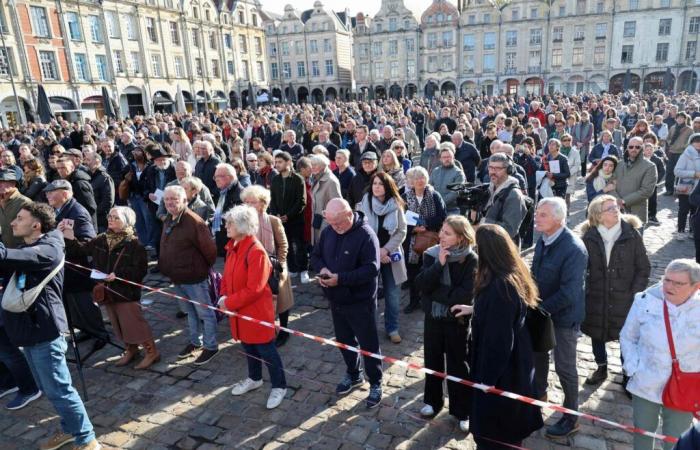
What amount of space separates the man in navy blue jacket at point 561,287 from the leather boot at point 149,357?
3.90 meters

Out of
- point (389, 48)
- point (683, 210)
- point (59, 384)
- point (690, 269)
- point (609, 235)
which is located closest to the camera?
point (690, 269)

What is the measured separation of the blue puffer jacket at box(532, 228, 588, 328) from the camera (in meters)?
3.45

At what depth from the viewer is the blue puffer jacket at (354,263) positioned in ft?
12.9

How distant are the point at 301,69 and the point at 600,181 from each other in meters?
58.9

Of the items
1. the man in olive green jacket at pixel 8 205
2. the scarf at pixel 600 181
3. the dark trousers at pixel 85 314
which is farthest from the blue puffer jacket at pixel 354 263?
the scarf at pixel 600 181

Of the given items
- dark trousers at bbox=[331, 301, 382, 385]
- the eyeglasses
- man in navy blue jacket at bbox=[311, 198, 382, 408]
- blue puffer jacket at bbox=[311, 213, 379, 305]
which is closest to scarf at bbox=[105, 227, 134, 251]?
man in navy blue jacket at bbox=[311, 198, 382, 408]

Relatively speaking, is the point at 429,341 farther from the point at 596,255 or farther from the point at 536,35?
the point at 536,35

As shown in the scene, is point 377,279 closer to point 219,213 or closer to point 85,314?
point 219,213

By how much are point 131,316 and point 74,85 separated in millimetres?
36961

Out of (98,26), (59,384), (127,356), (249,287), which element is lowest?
(127,356)

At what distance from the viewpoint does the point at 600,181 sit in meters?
6.93

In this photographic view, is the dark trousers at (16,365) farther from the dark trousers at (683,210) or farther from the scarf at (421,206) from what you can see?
the dark trousers at (683,210)

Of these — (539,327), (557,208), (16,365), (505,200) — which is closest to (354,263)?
(539,327)

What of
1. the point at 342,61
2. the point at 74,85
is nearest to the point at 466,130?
the point at 74,85
